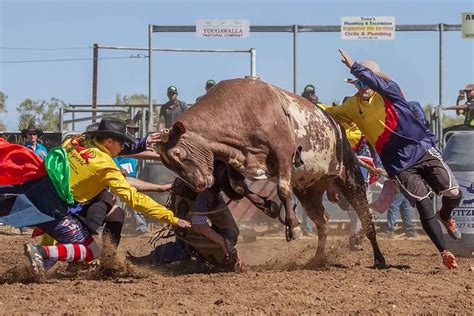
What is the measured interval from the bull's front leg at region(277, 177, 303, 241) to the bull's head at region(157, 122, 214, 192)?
655 millimetres

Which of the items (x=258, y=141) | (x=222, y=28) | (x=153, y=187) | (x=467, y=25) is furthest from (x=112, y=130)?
(x=467, y=25)

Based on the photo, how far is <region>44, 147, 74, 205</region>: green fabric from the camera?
23.0 ft

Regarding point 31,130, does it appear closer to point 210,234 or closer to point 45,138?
point 45,138

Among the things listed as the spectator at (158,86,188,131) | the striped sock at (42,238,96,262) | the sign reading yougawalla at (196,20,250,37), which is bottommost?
the striped sock at (42,238,96,262)

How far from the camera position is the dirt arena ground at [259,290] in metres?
5.77

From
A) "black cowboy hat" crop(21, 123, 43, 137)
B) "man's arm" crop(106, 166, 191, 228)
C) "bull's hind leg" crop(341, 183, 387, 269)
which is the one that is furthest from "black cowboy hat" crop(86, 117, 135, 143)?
"black cowboy hat" crop(21, 123, 43, 137)

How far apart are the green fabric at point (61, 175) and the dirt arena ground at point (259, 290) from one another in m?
0.66

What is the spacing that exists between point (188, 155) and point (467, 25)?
6.35m

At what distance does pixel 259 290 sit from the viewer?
250 inches

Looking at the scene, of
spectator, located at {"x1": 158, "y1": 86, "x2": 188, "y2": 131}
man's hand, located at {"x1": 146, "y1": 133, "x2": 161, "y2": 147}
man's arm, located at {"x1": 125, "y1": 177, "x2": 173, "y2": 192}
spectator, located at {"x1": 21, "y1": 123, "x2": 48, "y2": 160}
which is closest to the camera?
man's hand, located at {"x1": 146, "y1": 133, "x2": 161, "y2": 147}

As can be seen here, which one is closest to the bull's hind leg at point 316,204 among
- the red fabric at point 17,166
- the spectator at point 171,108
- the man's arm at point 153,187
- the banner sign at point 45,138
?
the man's arm at point 153,187

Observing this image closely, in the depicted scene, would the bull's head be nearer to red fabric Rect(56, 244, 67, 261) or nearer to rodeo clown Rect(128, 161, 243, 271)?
rodeo clown Rect(128, 161, 243, 271)

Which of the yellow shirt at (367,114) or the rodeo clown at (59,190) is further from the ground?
the yellow shirt at (367,114)

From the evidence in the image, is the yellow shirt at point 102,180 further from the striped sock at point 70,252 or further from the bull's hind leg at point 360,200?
the bull's hind leg at point 360,200
